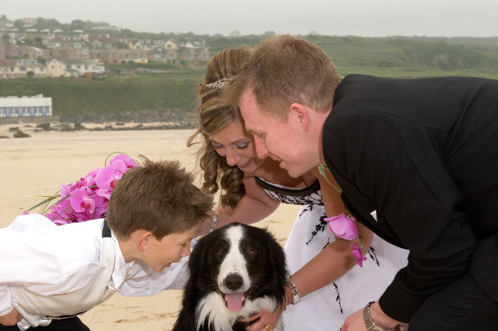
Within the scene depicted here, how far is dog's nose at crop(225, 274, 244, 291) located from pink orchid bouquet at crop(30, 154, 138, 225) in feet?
2.63

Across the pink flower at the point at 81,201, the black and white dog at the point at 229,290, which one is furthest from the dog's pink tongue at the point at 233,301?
the pink flower at the point at 81,201

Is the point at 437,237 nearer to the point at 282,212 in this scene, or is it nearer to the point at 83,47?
the point at 282,212

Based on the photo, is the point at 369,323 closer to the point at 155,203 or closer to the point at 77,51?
the point at 155,203

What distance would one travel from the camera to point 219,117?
3748 millimetres

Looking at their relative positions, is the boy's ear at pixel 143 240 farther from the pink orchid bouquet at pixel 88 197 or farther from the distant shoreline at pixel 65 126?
the distant shoreline at pixel 65 126

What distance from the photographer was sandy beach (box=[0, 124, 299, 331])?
5.28 meters

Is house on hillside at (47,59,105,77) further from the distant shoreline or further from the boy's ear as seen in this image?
the boy's ear

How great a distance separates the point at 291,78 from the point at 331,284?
1.98m

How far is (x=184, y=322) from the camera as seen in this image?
3.67 m

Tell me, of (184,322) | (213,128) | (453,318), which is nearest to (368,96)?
(453,318)

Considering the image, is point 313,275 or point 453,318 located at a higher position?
point 453,318

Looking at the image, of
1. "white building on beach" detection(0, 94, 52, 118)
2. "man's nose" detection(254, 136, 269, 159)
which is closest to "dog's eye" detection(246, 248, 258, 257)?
"man's nose" detection(254, 136, 269, 159)

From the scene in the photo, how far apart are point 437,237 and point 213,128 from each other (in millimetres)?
1771

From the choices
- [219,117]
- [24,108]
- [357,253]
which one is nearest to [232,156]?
[219,117]
